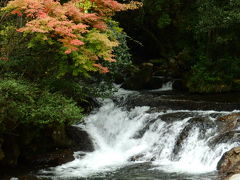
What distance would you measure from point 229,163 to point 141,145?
4015 mm

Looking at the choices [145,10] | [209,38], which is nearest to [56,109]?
[209,38]

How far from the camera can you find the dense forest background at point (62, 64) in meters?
9.91

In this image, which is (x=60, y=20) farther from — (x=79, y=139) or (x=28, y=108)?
(x=79, y=139)

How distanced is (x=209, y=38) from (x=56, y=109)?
12440 mm

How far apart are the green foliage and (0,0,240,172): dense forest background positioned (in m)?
0.02

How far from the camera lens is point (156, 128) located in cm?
1256

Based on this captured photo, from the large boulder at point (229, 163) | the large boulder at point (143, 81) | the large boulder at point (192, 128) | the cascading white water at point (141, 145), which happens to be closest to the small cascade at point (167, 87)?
the large boulder at point (143, 81)

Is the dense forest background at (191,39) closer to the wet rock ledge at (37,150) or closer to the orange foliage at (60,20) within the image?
the orange foliage at (60,20)

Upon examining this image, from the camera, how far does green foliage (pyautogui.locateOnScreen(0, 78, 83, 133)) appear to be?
30.3 feet

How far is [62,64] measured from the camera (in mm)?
11430

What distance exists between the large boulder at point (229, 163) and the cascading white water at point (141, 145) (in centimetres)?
40

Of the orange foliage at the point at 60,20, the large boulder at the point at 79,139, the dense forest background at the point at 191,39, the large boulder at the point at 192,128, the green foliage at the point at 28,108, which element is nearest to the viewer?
the green foliage at the point at 28,108

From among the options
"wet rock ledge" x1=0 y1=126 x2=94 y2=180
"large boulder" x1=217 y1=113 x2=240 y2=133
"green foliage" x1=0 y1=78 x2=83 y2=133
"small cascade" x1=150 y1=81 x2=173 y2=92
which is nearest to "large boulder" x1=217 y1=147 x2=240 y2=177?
"large boulder" x1=217 y1=113 x2=240 y2=133

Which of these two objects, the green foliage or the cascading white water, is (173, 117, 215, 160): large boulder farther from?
the green foliage
